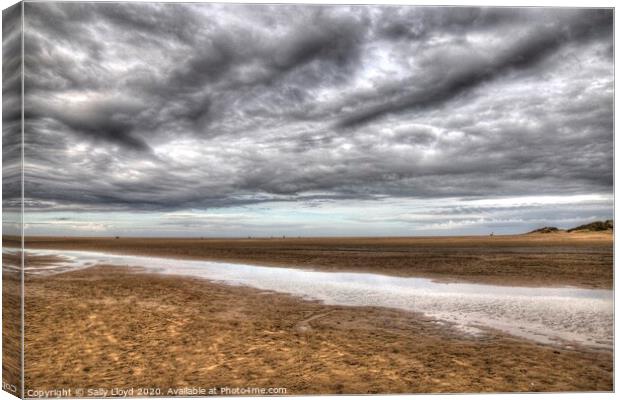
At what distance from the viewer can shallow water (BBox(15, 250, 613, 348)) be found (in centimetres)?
862

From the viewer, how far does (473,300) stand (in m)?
11.4

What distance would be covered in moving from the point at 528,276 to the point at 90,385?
1541cm

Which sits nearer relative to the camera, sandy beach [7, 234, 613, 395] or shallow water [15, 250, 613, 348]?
sandy beach [7, 234, 613, 395]

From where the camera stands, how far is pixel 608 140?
8406 millimetres

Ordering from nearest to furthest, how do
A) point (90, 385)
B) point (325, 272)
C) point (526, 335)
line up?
1. point (90, 385)
2. point (526, 335)
3. point (325, 272)

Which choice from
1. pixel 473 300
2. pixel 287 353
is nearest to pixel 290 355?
pixel 287 353

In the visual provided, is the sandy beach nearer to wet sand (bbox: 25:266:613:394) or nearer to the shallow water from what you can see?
wet sand (bbox: 25:266:613:394)

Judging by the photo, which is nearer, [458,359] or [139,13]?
[458,359]

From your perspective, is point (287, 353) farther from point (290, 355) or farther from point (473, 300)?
point (473, 300)

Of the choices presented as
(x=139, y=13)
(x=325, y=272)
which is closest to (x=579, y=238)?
(x=325, y=272)

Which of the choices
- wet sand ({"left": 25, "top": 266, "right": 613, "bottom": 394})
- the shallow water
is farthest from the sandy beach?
the shallow water

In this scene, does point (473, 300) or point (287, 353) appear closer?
point (287, 353)

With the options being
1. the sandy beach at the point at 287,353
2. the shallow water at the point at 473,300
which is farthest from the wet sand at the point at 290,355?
the shallow water at the point at 473,300

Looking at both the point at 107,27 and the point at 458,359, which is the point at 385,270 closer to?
the point at 458,359
